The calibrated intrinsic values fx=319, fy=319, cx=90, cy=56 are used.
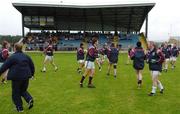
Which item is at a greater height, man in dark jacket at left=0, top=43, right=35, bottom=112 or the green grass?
man in dark jacket at left=0, top=43, right=35, bottom=112

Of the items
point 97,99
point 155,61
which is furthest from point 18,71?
point 155,61

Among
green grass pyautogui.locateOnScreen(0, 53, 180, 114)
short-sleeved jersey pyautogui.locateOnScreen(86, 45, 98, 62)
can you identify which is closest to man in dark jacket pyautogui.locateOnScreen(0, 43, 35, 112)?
green grass pyautogui.locateOnScreen(0, 53, 180, 114)

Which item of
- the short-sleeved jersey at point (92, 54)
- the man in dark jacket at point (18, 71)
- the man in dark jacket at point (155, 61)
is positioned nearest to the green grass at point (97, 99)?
the man in dark jacket at point (18, 71)

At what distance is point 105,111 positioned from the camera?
10133 millimetres

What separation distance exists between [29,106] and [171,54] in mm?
17189

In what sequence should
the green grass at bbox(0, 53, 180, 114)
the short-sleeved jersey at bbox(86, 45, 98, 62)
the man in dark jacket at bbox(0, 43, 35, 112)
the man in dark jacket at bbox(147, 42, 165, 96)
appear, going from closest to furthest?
the man in dark jacket at bbox(0, 43, 35, 112)
the green grass at bbox(0, 53, 180, 114)
the man in dark jacket at bbox(147, 42, 165, 96)
the short-sleeved jersey at bbox(86, 45, 98, 62)

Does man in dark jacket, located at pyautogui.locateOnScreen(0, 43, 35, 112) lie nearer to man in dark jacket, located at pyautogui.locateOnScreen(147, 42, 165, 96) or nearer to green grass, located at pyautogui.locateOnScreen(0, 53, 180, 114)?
green grass, located at pyautogui.locateOnScreen(0, 53, 180, 114)

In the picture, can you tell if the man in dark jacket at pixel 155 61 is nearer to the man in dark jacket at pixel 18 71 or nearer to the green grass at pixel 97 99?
the green grass at pixel 97 99

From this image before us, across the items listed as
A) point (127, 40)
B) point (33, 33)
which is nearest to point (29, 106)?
point (127, 40)

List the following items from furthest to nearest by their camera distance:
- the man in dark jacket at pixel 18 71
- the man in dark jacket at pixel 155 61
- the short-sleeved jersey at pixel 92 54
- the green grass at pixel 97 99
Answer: the short-sleeved jersey at pixel 92 54 < the man in dark jacket at pixel 155 61 < the green grass at pixel 97 99 < the man in dark jacket at pixel 18 71

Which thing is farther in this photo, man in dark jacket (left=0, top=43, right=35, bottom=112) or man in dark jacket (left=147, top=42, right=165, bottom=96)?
man in dark jacket (left=147, top=42, right=165, bottom=96)

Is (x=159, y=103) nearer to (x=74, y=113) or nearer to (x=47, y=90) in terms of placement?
(x=74, y=113)

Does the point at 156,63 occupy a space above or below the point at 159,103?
above

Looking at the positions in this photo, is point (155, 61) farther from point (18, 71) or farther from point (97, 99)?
point (18, 71)
